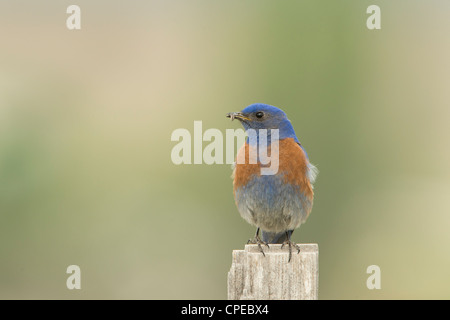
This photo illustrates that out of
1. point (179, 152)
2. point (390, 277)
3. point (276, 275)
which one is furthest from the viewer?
point (390, 277)

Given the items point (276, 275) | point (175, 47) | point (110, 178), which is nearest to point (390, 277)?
point (110, 178)

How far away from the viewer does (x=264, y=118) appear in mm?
5789

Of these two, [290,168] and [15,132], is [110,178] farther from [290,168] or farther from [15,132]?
[290,168]

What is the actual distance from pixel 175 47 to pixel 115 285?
406cm

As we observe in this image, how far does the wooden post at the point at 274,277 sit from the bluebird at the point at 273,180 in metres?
1.67

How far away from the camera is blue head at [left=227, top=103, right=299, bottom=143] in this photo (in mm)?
5770

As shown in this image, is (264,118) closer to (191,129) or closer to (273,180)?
(273,180)

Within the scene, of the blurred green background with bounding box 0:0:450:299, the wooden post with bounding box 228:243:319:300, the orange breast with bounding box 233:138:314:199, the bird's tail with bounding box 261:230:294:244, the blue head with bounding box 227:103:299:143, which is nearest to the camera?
the wooden post with bounding box 228:243:319:300

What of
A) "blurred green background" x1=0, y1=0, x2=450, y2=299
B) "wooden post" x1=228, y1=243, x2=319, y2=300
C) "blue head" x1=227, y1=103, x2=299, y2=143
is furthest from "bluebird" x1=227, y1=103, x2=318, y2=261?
"blurred green background" x1=0, y1=0, x2=450, y2=299

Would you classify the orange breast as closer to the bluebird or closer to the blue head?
the bluebird

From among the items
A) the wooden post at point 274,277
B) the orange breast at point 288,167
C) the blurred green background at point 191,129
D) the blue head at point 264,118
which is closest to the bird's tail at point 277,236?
the orange breast at point 288,167

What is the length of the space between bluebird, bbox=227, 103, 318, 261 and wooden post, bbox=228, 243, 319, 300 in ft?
5.47

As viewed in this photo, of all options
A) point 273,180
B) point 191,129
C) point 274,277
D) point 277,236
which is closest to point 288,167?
point 273,180

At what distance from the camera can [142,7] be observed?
12078 mm
